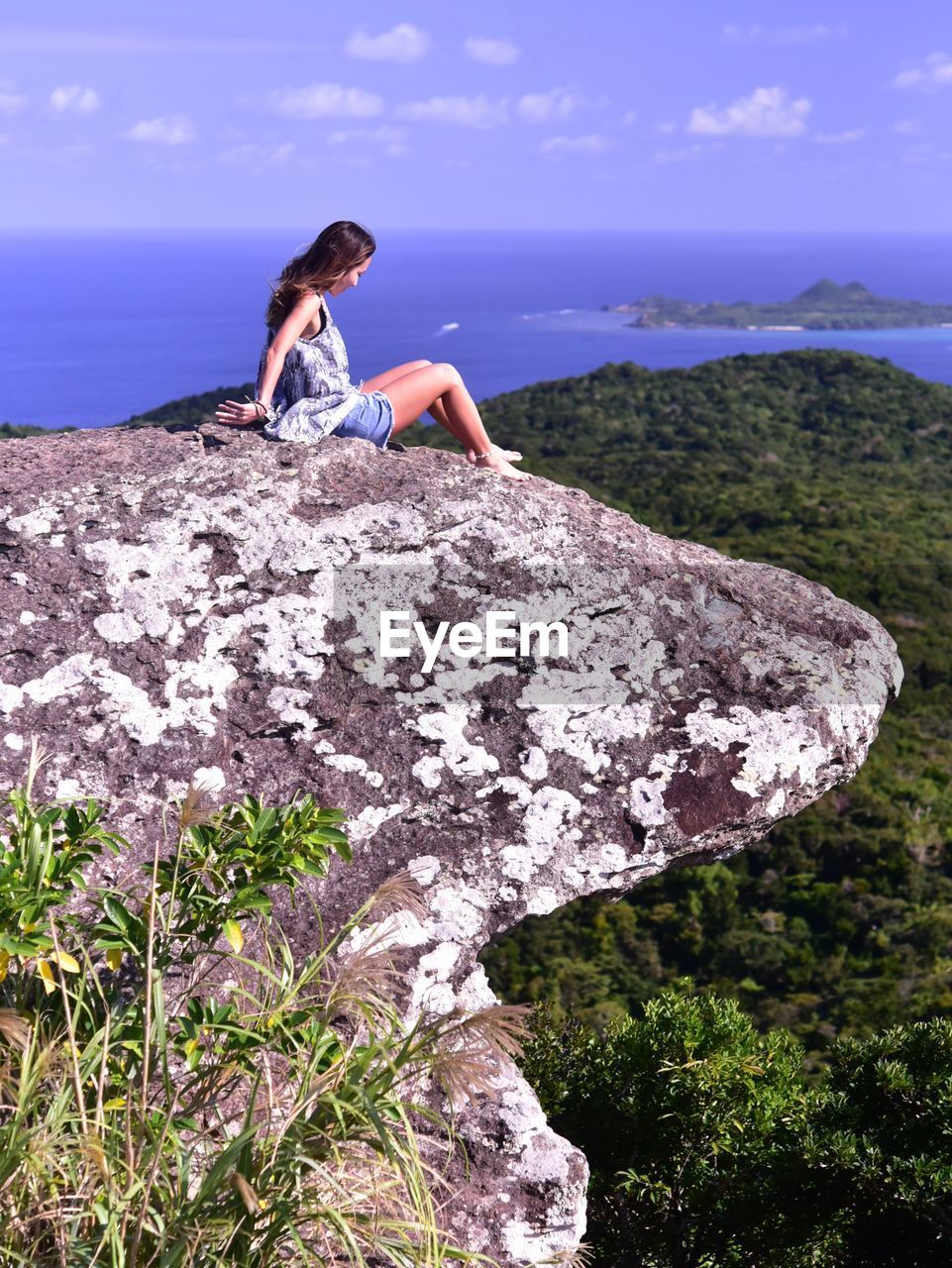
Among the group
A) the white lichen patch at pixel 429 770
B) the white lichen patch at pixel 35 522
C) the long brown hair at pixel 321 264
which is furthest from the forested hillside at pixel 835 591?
the white lichen patch at pixel 35 522

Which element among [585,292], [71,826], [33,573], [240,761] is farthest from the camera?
[585,292]

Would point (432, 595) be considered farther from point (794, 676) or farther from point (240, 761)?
point (794, 676)

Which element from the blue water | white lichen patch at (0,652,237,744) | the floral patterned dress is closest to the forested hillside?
the floral patterned dress

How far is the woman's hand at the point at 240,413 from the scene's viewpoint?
15.5ft

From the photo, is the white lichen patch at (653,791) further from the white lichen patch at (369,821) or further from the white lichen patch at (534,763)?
the white lichen patch at (369,821)

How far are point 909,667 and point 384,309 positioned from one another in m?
121

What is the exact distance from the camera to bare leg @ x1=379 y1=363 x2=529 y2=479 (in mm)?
5125

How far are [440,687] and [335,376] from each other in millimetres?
1893

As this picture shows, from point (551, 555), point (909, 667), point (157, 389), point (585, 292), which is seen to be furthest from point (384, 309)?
point (551, 555)

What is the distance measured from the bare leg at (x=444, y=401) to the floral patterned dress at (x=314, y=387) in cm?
21

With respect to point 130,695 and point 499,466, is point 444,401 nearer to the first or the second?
point 499,466

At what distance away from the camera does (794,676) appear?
395cm

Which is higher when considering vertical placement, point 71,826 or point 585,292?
point 585,292

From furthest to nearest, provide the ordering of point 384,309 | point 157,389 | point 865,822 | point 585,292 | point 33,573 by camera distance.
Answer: point 585,292 → point 384,309 → point 157,389 → point 865,822 → point 33,573
